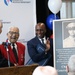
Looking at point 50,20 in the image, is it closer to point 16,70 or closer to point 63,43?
point 63,43

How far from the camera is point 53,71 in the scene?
1.22m

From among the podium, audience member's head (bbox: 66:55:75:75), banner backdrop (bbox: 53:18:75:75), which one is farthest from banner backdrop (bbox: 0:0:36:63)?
audience member's head (bbox: 66:55:75:75)

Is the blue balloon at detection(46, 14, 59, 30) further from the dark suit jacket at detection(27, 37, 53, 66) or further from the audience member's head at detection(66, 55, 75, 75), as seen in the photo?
the audience member's head at detection(66, 55, 75, 75)

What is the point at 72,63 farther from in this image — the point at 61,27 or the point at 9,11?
the point at 9,11

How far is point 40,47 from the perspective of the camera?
3.52 m

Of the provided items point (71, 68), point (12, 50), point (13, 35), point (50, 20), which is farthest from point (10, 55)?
point (71, 68)

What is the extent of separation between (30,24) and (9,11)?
1.47 feet

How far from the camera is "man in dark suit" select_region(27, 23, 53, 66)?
11.5 ft

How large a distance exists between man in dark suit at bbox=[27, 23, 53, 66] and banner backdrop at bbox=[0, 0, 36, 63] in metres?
0.50

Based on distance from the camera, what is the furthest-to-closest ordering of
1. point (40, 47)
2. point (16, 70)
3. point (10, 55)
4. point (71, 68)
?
point (40, 47) → point (10, 55) → point (16, 70) → point (71, 68)

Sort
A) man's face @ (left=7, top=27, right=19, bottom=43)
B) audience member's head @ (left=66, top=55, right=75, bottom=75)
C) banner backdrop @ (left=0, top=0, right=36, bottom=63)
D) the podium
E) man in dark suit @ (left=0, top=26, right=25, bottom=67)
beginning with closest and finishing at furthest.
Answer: audience member's head @ (left=66, top=55, right=75, bottom=75), the podium, man in dark suit @ (left=0, top=26, right=25, bottom=67), man's face @ (left=7, top=27, right=19, bottom=43), banner backdrop @ (left=0, top=0, right=36, bottom=63)

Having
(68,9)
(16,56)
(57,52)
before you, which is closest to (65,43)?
(57,52)

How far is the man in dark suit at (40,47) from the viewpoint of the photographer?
351 cm

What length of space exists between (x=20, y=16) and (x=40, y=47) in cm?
83
